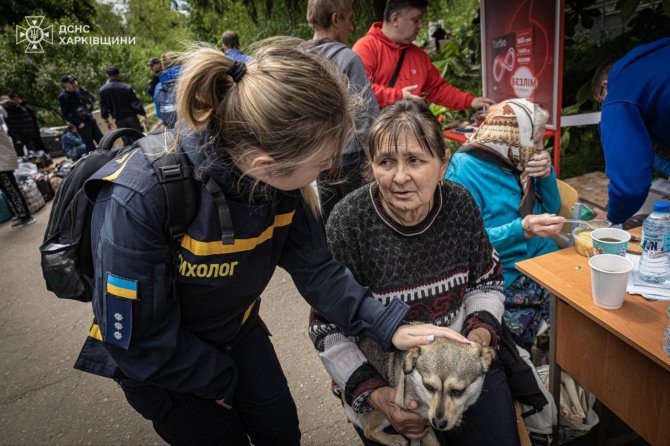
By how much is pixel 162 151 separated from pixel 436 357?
3.52 feet

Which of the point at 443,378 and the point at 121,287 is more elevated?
the point at 121,287

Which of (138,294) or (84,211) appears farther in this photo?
(84,211)

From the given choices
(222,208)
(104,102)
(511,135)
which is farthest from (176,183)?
(104,102)

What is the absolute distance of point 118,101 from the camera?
28.6 feet

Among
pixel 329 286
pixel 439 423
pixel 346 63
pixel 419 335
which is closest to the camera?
pixel 439 423

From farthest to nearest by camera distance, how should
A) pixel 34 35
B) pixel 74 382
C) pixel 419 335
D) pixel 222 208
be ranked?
pixel 34 35 → pixel 74 382 → pixel 419 335 → pixel 222 208

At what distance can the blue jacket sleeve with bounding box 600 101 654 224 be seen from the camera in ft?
7.25

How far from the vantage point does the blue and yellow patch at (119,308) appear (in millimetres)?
1118

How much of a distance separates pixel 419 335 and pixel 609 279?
725 mm

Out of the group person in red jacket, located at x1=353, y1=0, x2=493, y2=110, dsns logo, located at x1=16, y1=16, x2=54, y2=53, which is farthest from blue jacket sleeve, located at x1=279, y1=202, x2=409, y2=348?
dsns logo, located at x1=16, y1=16, x2=54, y2=53

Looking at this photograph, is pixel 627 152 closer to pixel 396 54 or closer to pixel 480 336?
pixel 480 336

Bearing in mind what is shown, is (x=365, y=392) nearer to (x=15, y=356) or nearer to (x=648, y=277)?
(x=648, y=277)

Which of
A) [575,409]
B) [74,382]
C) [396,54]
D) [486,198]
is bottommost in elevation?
[74,382]

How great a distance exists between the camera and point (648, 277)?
1.68m
